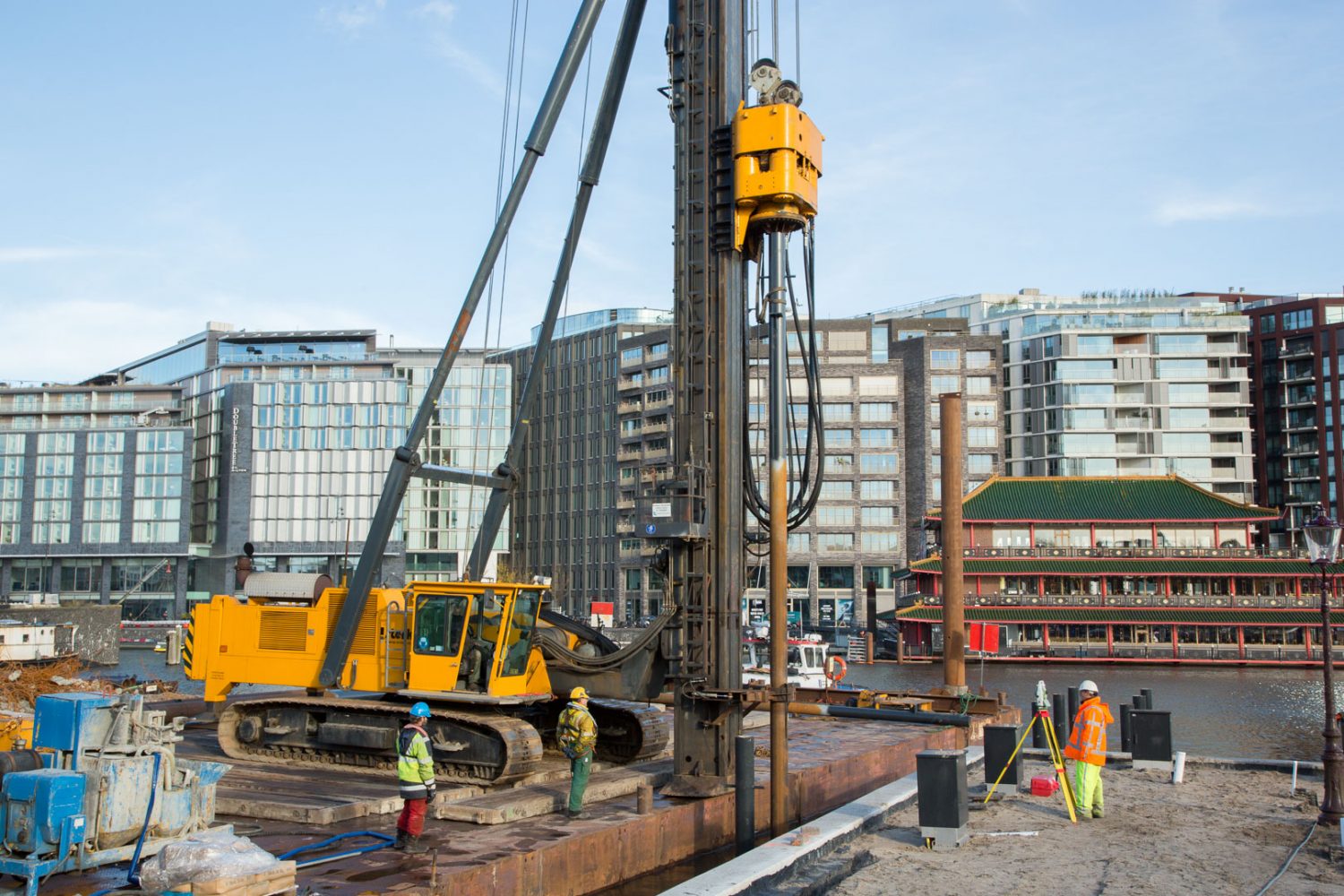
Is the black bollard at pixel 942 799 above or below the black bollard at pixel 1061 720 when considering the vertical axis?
above

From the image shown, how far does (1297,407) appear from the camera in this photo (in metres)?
116

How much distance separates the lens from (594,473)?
118 meters

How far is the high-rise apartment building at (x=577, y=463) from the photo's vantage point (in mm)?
115250


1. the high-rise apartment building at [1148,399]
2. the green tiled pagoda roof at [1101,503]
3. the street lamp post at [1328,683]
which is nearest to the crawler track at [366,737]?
the street lamp post at [1328,683]

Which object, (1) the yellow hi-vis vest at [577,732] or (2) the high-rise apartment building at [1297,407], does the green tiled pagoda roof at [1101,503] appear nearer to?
(2) the high-rise apartment building at [1297,407]

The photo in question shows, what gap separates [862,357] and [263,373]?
5803cm

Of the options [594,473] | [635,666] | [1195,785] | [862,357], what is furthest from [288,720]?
[594,473]

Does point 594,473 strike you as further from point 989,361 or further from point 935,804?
point 935,804

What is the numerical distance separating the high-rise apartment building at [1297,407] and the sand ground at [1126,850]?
→ 104974mm

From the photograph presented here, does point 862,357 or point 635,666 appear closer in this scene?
point 635,666

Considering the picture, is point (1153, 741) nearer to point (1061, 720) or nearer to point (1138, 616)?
point (1061, 720)

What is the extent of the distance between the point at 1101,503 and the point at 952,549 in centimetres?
5618

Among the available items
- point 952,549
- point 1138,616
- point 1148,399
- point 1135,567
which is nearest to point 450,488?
point 1135,567

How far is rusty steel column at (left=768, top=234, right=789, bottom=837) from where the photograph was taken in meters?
14.7
